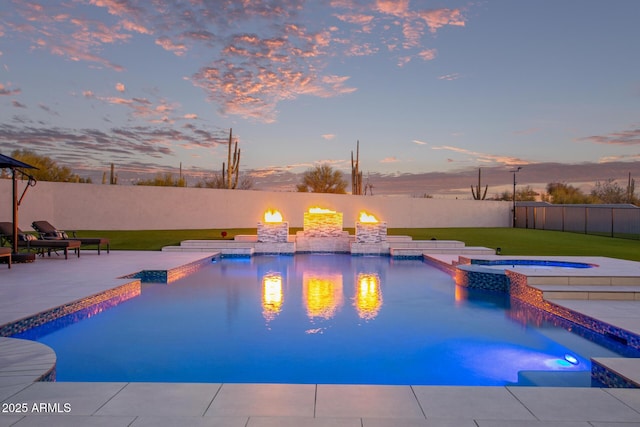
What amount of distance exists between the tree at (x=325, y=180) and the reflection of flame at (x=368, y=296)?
93.9 feet

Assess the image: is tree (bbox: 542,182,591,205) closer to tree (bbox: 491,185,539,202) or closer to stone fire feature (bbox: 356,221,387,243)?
tree (bbox: 491,185,539,202)

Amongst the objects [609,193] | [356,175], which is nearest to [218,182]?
[356,175]

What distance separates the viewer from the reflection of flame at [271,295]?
20.3 ft

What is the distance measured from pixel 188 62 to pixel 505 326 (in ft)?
45.9

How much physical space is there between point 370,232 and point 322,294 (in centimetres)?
673

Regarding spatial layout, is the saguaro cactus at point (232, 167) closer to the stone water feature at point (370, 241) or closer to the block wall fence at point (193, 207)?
the block wall fence at point (193, 207)

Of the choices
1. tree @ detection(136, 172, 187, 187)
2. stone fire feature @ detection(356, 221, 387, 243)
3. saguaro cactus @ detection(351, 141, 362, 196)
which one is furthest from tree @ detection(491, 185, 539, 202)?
stone fire feature @ detection(356, 221, 387, 243)

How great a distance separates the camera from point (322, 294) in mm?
7488

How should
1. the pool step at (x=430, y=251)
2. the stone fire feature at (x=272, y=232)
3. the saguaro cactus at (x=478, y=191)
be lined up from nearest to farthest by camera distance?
1. the pool step at (x=430, y=251)
2. the stone fire feature at (x=272, y=232)
3. the saguaro cactus at (x=478, y=191)

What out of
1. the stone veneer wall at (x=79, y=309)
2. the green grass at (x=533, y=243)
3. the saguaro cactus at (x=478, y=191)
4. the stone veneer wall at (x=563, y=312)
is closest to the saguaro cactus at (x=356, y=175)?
the green grass at (x=533, y=243)

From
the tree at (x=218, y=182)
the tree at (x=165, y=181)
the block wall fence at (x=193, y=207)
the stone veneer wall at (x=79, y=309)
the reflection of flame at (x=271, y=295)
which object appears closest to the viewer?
the stone veneer wall at (x=79, y=309)

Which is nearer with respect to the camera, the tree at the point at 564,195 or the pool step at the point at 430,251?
the pool step at the point at 430,251

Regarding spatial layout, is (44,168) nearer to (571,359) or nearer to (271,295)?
(271,295)

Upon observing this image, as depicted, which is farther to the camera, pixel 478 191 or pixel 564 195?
pixel 564 195
